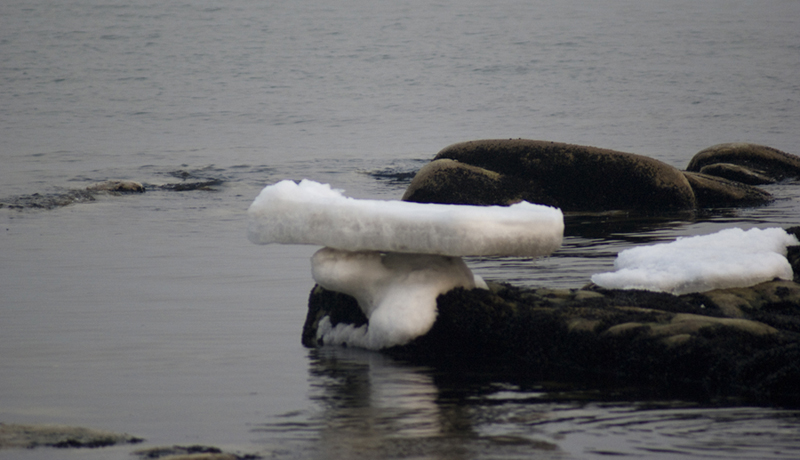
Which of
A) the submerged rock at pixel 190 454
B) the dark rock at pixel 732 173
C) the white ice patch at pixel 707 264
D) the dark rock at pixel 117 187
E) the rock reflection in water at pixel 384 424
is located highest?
the dark rock at pixel 732 173

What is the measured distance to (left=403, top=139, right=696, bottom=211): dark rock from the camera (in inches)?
515

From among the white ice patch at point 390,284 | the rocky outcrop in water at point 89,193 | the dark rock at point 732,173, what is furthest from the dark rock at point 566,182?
the white ice patch at point 390,284

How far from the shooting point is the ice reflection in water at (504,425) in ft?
11.2

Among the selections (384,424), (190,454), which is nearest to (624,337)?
(384,424)

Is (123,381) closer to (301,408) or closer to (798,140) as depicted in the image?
(301,408)

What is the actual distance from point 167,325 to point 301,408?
2.15 m

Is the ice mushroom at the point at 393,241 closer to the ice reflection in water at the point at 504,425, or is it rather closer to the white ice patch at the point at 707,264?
the ice reflection in water at the point at 504,425

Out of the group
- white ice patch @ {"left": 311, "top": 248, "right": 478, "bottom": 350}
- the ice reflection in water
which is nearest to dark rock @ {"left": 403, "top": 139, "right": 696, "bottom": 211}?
white ice patch @ {"left": 311, "top": 248, "right": 478, "bottom": 350}

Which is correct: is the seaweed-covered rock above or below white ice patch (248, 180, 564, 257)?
below

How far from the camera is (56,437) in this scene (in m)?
3.67

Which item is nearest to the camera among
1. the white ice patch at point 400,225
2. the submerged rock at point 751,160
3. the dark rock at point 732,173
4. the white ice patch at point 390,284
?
the white ice patch at point 400,225

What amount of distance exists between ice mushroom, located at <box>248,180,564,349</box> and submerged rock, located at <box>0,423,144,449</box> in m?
1.84

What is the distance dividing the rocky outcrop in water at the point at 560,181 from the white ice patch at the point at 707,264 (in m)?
6.05

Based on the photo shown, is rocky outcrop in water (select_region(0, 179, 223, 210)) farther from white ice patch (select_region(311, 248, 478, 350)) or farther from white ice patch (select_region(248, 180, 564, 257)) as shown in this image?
white ice patch (select_region(311, 248, 478, 350))
